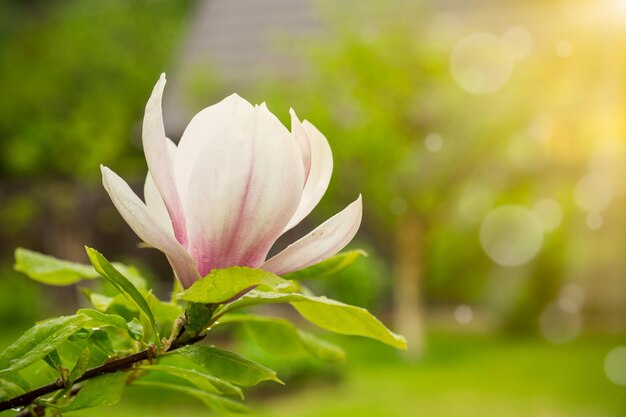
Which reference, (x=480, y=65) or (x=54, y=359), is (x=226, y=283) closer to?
(x=54, y=359)

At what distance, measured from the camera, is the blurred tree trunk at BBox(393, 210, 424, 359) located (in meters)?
6.65

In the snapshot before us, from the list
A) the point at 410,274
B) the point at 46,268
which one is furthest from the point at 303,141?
the point at 410,274

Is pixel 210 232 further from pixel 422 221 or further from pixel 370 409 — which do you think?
pixel 422 221

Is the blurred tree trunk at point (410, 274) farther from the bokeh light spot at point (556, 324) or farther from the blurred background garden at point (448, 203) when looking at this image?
the bokeh light spot at point (556, 324)

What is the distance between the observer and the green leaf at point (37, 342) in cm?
46

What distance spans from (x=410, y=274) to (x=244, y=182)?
644 cm

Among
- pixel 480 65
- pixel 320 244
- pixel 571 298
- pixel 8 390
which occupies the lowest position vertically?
pixel 8 390

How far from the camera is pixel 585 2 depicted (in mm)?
7266

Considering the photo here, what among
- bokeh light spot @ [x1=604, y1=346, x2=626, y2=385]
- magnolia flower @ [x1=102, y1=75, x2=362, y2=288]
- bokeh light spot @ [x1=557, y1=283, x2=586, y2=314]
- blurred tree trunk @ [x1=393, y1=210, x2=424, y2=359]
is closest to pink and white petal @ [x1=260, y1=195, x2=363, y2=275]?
magnolia flower @ [x1=102, y1=75, x2=362, y2=288]

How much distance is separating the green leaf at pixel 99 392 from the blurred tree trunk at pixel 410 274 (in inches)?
241

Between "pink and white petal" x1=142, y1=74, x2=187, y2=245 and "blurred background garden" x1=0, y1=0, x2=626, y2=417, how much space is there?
4289 mm

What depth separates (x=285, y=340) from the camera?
625 millimetres

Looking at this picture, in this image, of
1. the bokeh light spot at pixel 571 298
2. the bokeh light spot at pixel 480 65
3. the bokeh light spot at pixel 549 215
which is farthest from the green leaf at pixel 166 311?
the bokeh light spot at pixel 571 298

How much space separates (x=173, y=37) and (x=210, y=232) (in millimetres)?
12617
